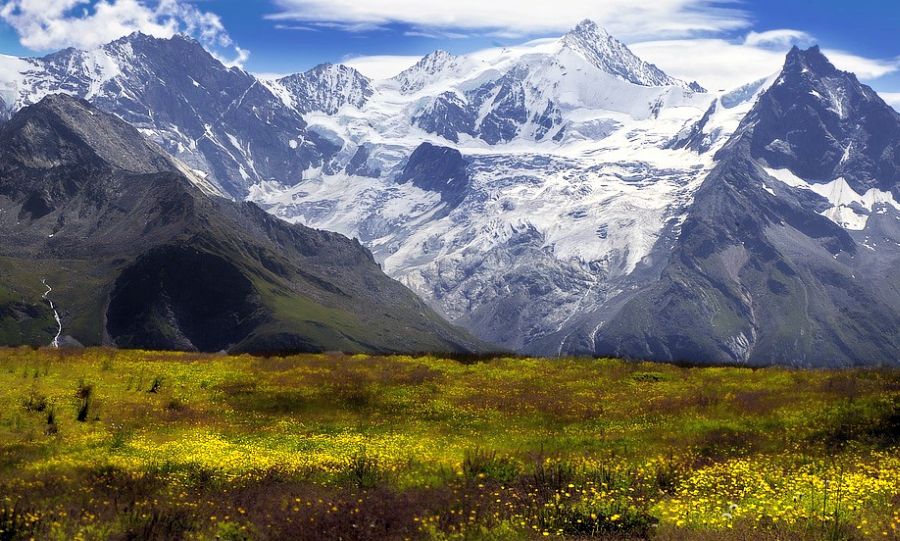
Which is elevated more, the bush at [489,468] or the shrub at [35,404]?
the bush at [489,468]

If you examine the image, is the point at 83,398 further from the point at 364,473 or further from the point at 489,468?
the point at 489,468

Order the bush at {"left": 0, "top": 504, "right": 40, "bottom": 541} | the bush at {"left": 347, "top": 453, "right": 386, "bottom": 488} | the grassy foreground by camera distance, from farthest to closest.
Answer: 1. the bush at {"left": 347, "top": 453, "right": 386, "bottom": 488}
2. the grassy foreground
3. the bush at {"left": 0, "top": 504, "right": 40, "bottom": 541}

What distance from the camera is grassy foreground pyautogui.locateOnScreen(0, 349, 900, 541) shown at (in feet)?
82.7

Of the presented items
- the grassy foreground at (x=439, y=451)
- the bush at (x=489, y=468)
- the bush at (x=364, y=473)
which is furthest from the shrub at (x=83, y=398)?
the bush at (x=489, y=468)

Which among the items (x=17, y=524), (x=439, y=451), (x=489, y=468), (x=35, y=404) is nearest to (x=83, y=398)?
(x=35, y=404)

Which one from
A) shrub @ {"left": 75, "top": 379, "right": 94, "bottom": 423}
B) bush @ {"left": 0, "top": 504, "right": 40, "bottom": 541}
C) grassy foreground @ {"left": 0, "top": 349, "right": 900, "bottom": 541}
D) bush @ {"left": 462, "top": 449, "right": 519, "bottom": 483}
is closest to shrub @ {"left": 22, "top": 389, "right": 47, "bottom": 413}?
grassy foreground @ {"left": 0, "top": 349, "right": 900, "bottom": 541}

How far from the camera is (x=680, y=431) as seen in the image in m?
39.4

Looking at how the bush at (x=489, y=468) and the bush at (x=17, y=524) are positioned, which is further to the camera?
the bush at (x=489, y=468)

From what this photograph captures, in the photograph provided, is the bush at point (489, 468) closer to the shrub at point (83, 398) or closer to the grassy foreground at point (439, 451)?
the grassy foreground at point (439, 451)

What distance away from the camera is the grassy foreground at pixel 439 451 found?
25.2 m

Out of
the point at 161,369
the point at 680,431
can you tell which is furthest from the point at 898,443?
the point at 161,369

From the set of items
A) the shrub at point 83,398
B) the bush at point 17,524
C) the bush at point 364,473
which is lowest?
the shrub at point 83,398

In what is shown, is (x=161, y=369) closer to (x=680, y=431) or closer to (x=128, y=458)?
(x=128, y=458)

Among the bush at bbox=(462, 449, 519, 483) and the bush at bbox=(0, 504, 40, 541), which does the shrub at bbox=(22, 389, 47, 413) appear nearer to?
the bush at bbox=(0, 504, 40, 541)
